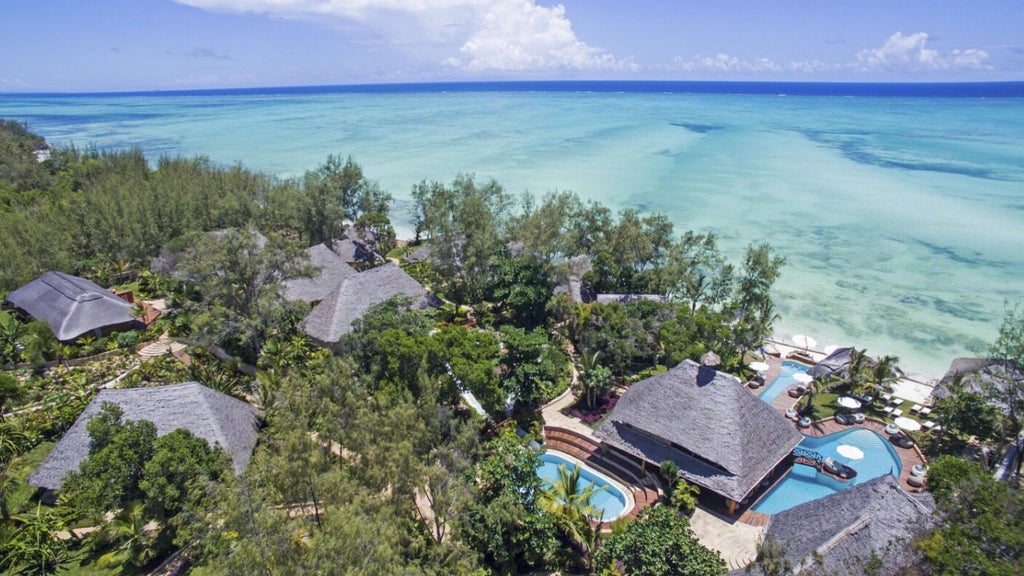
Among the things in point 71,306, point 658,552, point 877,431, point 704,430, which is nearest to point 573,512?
point 658,552

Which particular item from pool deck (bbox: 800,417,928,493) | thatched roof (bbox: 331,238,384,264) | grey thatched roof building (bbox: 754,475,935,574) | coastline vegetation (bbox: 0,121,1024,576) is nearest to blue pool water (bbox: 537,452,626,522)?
coastline vegetation (bbox: 0,121,1024,576)

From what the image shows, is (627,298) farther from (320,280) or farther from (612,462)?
(320,280)

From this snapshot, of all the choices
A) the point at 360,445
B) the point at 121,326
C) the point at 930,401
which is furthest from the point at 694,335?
the point at 121,326

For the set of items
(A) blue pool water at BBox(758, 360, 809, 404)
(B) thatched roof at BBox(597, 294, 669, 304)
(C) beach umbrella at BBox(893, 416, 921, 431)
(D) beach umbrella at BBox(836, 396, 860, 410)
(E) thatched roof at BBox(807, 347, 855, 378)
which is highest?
(B) thatched roof at BBox(597, 294, 669, 304)

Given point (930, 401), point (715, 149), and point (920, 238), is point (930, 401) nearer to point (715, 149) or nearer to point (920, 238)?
point (920, 238)

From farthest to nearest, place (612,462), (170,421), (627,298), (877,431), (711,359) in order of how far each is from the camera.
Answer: (627,298) → (711,359) → (877,431) → (612,462) → (170,421)

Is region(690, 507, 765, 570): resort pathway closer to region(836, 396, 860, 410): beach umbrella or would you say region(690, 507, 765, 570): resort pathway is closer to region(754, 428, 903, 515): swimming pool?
region(754, 428, 903, 515): swimming pool
